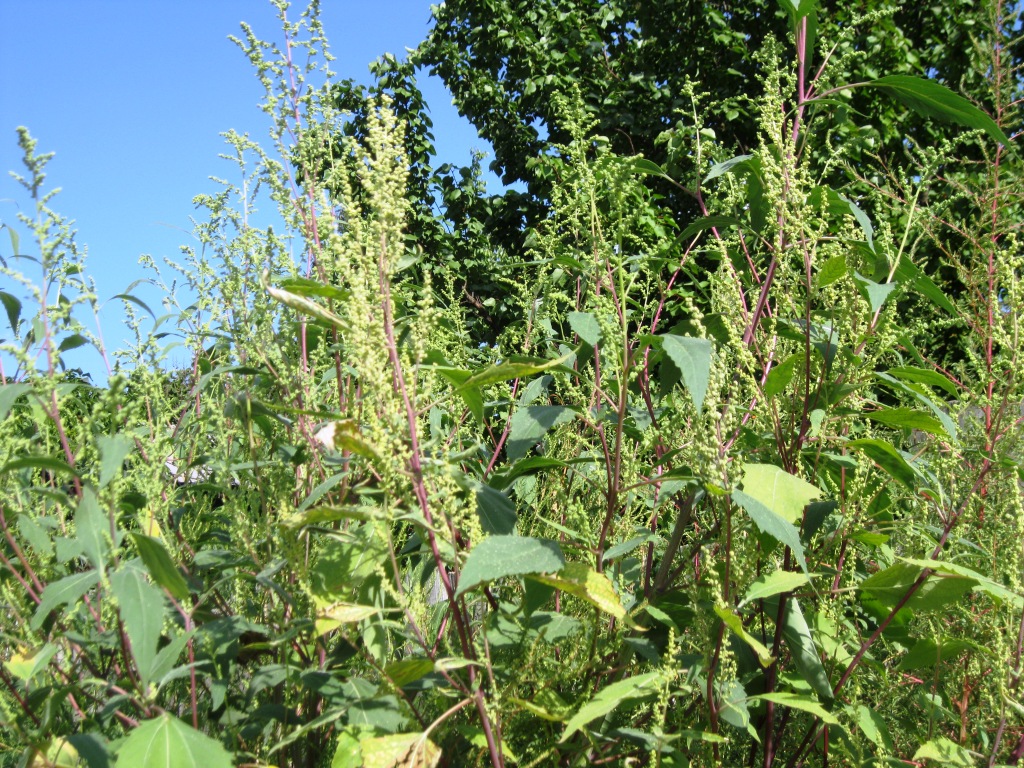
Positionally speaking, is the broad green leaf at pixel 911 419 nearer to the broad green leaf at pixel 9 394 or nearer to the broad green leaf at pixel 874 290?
the broad green leaf at pixel 874 290

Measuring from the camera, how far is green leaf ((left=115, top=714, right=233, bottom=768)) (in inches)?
43.9

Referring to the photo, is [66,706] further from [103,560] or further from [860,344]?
[860,344]

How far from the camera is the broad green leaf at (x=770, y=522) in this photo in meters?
1.16

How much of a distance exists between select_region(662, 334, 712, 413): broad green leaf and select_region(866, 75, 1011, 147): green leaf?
695 mm

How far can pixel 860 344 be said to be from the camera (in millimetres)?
1469

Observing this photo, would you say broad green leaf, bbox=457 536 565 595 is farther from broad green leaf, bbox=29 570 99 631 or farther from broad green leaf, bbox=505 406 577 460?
broad green leaf, bbox=29 570 99 631

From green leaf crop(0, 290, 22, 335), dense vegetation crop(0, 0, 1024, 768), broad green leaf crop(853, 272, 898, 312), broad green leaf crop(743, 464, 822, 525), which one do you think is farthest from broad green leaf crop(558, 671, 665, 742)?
green leaf crop(0, 290, 22, 335)

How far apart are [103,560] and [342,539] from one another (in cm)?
35

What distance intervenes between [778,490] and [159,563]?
0.96 metres

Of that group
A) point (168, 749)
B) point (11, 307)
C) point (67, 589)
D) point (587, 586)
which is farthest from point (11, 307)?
point (587, 586)

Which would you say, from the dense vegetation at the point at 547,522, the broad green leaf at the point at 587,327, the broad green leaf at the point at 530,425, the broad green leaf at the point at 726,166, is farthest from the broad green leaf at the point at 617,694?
the broad green leaf at the point at 726,166

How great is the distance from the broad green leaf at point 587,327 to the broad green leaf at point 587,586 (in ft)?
1.41

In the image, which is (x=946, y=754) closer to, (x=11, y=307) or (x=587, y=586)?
(x=587, y=586)

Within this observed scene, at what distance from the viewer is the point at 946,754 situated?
4.76ft
